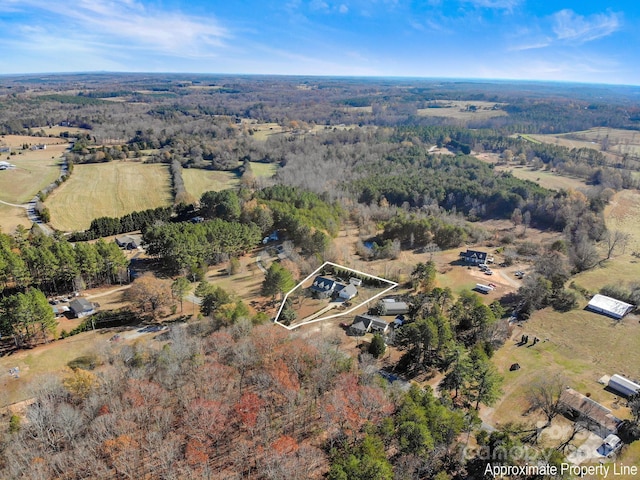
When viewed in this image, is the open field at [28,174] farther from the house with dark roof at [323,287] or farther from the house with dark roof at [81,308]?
the house with dark roof at [323,287]

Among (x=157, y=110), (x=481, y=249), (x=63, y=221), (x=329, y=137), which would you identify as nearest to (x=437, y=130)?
(x=329, y=137)

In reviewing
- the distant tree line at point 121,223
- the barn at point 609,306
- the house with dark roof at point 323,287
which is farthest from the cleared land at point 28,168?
the barn at point 609,306

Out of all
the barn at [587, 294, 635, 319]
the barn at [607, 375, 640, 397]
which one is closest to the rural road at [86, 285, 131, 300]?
the barn at [607, 375, 640, 397]

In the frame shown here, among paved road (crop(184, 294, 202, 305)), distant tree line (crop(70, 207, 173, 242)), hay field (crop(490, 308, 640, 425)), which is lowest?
hay field (crop(490, 308, 640, 425))

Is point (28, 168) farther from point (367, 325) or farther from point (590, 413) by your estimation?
point (590, 413)

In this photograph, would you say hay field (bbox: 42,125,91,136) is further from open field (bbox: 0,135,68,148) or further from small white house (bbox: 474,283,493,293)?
small white house (bbox: 474,283,493,293)
